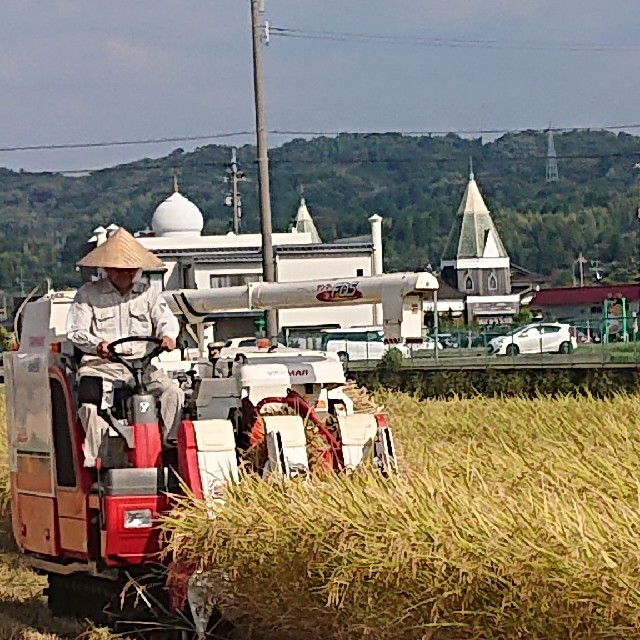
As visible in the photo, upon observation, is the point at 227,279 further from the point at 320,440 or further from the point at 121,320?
the point at 320,440

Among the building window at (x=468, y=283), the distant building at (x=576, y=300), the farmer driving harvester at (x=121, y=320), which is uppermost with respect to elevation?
the farmer driving harvester at (x=121, y=320)

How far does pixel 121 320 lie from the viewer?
9.31 m

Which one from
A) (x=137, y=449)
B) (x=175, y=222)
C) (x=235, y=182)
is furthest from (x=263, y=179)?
(x=235, y=182)

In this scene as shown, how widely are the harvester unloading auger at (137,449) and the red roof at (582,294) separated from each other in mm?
71360

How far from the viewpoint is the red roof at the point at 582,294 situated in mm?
82088

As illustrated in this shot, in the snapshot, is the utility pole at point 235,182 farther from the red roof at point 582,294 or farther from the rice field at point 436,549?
the rice field at point 436,549

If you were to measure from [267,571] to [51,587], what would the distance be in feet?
10.8

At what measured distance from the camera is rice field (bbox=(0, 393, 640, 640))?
565cm

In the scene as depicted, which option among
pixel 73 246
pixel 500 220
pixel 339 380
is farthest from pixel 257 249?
pixel 500 220

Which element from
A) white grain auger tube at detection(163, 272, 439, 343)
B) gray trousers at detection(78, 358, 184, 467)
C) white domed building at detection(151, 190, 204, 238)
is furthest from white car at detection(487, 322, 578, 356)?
white domed building at detection(151, 190, 204, 238)

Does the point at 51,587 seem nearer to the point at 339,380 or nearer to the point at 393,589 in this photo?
the point at 339,380

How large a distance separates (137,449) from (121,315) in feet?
3.40

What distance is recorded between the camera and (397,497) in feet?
23.0

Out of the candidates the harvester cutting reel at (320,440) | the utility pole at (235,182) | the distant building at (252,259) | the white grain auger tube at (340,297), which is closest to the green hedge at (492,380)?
the white grain auger tube at (340,297)
